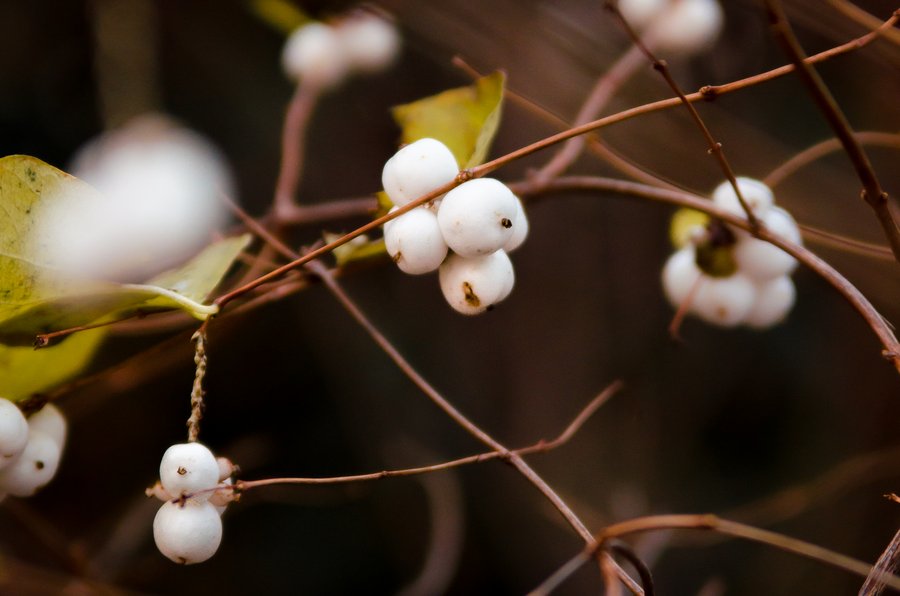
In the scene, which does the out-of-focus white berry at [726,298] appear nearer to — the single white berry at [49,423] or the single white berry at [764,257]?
the single white berry at [764,257]

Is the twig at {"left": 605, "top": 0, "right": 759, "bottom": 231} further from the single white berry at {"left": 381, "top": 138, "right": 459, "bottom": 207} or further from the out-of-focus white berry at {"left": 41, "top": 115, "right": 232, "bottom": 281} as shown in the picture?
the out-of-focus white berry at {"left": 41, "top": 115, "right": 232, "bottom": 281}

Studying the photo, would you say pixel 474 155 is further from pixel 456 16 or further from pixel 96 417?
pixel 96 417

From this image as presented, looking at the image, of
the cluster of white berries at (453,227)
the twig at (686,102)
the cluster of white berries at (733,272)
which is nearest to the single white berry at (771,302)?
the cluster of white berries at (733,272)

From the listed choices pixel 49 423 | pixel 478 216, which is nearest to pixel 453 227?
pixel 478 216

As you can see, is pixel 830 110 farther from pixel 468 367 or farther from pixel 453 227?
pixel 468 367

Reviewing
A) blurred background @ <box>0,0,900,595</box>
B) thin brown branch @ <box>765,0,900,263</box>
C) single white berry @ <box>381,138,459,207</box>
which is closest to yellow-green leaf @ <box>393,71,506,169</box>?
single white berry @ <box>381,138,459,207</box>
